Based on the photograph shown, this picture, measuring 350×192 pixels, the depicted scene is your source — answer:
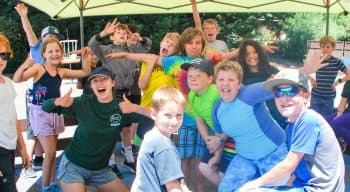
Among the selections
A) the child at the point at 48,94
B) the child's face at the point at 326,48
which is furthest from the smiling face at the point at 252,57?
the child's face at the point at 326,48

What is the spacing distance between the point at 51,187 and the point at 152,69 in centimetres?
146

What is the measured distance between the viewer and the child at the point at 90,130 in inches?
149

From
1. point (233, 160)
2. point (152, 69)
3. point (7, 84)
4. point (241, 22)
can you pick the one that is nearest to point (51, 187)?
point (7, 84)

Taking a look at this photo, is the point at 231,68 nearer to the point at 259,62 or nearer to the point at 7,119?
the point at 259,62

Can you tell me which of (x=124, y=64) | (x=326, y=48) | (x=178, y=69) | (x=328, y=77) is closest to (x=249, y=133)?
(x=178, y=69)

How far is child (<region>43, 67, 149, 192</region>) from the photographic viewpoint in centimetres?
377

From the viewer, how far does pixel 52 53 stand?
4434 mm

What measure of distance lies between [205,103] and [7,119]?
1585mm

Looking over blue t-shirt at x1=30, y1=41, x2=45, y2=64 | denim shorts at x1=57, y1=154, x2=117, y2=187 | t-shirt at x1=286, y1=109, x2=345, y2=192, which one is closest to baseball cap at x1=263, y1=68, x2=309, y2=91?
t-shirt at x1=286, y1=109, x2=345, y2=192

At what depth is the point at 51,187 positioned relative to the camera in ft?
14.1

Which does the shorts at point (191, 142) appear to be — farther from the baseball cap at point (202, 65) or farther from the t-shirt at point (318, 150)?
the t-shirt at point (318, 150)

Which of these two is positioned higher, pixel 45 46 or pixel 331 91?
pixel 45 46

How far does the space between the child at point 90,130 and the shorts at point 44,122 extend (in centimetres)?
65

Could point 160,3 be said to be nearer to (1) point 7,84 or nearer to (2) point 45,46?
(2) point 45,46
